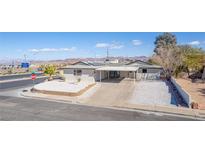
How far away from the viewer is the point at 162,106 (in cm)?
1494

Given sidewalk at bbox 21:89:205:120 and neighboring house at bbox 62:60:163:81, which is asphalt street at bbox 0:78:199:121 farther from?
neighboring house at bbox 62:60:163:81

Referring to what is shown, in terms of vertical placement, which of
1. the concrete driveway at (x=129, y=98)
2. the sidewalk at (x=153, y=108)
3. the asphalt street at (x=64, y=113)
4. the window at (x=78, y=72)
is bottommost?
the asphalt street at (x=64, y=113)

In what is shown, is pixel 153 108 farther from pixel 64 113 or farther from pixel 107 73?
pixel 107 73

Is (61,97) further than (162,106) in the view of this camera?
Yes

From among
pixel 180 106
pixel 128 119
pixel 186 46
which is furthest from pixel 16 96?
pixel 186 46

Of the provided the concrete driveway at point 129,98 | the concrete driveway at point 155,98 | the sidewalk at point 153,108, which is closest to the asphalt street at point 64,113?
the sidewalk at point 153,108

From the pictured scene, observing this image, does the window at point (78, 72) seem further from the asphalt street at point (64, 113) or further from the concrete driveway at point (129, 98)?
the asphalt street at point (64, 113)

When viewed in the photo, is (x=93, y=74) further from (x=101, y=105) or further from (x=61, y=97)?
(x=101, y=105)

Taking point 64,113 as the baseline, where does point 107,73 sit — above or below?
above

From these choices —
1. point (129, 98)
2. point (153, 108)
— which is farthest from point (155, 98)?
point (153, 108)

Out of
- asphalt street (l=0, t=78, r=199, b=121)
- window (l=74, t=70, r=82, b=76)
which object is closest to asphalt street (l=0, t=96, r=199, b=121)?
asphalt street (l=0, t=78, r=199, b=121)

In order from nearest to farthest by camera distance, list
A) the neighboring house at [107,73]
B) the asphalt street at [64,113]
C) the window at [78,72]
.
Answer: the asphalt street at [64,113]
the neighboring house at [107,73]
the window at [78,72]
